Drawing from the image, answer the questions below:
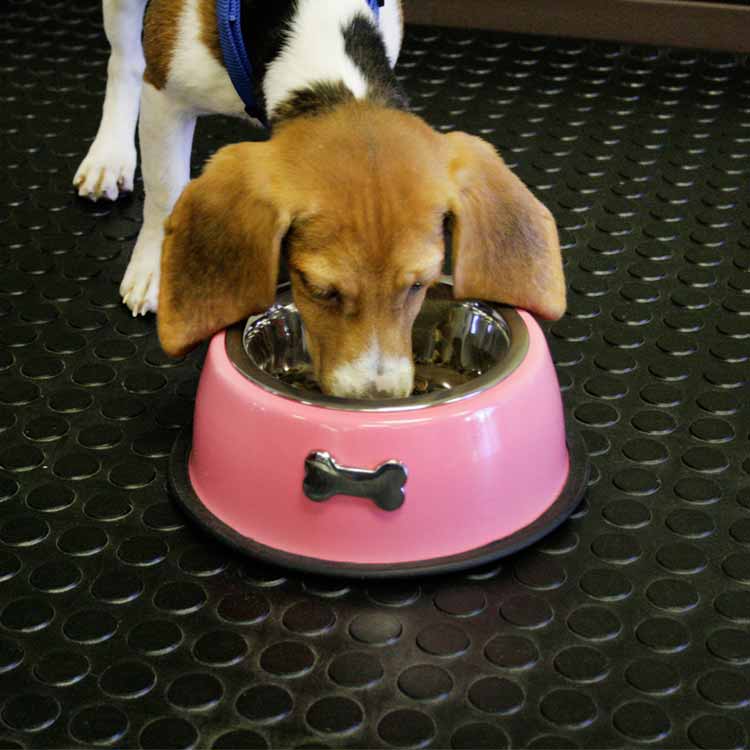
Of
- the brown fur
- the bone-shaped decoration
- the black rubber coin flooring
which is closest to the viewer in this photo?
the black rubber coin flooring

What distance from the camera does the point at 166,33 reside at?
1.94 meters

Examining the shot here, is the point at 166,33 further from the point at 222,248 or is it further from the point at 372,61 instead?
the point at 222,248

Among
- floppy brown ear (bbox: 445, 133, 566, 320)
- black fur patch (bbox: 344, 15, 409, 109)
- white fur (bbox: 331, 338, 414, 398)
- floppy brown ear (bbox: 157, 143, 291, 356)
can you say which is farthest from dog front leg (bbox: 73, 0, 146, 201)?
white fur (bbox: 331, 338, 414, 398)

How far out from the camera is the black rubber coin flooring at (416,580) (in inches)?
54.4

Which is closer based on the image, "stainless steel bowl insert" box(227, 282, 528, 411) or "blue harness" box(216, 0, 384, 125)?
"stainless steel bowl insert" box(227, 282, 528, 411)

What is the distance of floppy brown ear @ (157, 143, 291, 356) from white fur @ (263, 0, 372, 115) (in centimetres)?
18

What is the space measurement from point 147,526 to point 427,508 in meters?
0.37

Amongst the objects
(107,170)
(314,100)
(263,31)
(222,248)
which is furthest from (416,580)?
(107,170)

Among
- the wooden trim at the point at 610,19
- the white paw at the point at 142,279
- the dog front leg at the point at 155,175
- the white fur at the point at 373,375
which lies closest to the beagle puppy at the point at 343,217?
the white fur at the point at 373,375

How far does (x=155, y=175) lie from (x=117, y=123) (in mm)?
438

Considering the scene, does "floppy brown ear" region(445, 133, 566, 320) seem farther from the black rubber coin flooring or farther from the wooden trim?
the wooden trim

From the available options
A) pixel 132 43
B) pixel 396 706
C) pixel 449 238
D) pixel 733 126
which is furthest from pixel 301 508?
pixel 733 126

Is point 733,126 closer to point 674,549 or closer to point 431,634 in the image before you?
point 674,549

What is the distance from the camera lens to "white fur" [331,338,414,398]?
1513 mm
